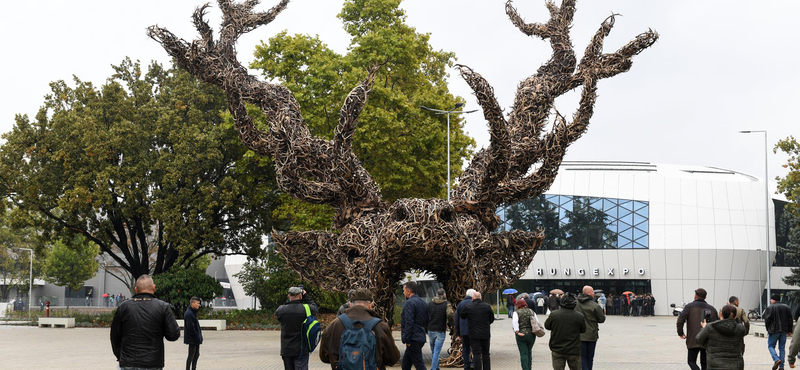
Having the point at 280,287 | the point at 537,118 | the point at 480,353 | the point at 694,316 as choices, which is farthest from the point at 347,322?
the point at 280,287

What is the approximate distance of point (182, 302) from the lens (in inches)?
1202

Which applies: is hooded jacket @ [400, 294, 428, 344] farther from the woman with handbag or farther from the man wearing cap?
the man wearing cap

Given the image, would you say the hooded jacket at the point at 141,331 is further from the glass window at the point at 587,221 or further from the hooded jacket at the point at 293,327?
the glass window at the point at 587,221

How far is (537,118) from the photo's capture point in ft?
59.4

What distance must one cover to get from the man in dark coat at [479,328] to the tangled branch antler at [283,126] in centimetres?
496

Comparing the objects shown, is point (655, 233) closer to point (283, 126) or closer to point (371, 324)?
point (283, 126)

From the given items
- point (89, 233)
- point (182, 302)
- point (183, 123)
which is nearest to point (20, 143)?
point (89, 233)

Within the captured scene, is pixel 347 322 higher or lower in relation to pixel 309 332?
higher

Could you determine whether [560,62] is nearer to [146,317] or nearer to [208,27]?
[208,27]

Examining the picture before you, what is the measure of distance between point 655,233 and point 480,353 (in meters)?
42.8

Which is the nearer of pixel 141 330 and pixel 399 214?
pixel 141 330

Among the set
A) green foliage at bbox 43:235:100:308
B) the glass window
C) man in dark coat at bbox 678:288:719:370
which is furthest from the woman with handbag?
green foliage at bbox 43:235:100:308

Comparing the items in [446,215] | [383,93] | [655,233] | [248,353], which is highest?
[383,93]

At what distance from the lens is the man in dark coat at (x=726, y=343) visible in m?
9.27
